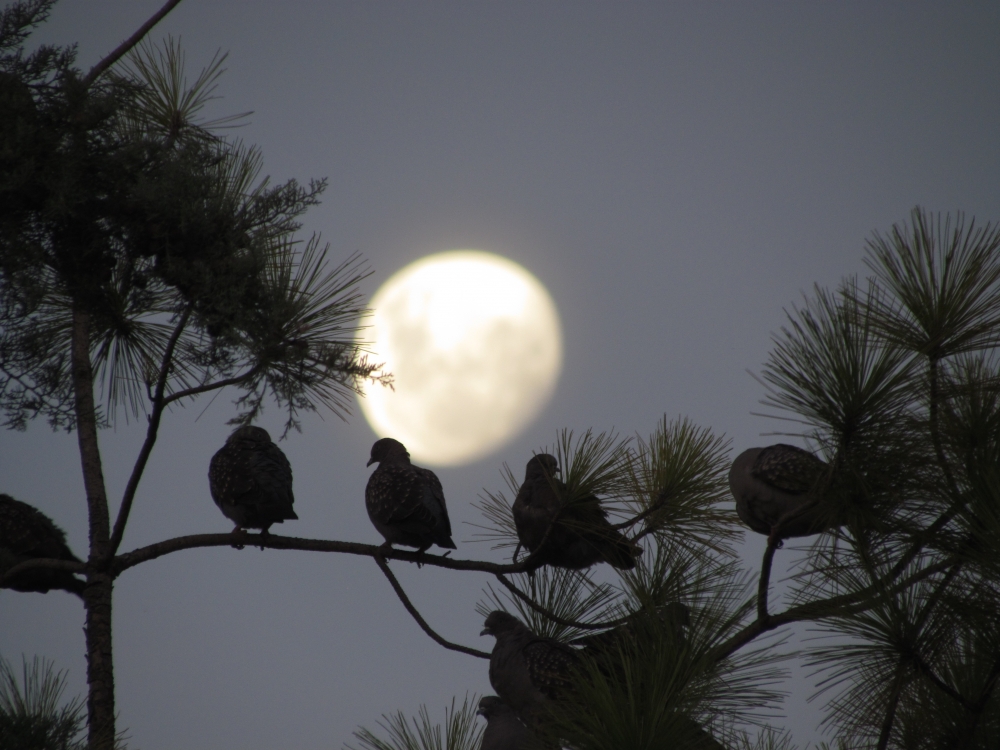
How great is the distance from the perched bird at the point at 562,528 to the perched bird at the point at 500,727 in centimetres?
76

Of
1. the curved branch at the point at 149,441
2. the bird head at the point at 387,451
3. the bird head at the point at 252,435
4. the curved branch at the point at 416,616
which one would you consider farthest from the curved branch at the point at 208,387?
the bird head at the point at 387,451

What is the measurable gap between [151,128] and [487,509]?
281cm

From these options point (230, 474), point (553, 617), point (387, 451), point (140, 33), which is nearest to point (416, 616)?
point (553, 617)

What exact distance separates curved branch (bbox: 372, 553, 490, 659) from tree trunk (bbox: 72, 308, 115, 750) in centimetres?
114

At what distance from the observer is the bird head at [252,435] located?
5094 mm

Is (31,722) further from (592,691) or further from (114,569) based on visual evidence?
(592,691)

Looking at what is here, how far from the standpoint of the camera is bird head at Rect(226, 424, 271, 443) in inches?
201

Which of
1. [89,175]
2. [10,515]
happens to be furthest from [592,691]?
[10,515]

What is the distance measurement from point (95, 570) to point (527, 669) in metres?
1.98

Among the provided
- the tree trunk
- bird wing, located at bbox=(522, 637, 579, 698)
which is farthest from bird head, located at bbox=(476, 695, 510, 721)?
the tree trunk

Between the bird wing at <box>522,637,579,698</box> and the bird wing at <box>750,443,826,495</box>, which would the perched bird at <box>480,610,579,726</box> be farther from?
the bird wing at <box>750,443,826,495</box>

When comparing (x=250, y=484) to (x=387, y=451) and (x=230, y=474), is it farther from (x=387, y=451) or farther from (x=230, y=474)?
(x=387, y=451)

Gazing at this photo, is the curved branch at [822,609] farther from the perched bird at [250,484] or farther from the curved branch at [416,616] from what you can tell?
the perched bird at [250,484]

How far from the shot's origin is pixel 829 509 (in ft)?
8.59
